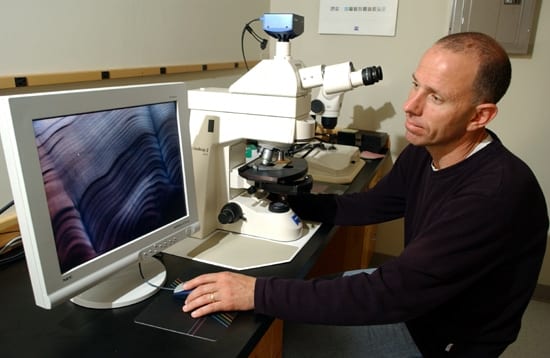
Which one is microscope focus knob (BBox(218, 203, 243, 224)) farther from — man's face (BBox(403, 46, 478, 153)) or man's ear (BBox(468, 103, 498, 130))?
man's ear (BBox(468, 103, 498, 130))

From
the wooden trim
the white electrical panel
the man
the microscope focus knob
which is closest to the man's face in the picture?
the man

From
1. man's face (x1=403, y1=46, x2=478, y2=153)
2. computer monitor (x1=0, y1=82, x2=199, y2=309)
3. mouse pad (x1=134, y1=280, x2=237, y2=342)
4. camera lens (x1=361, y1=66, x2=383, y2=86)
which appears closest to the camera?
computer monitor (x1=0, y1=82, x2=199, y2=309)

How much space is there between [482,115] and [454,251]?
344mm

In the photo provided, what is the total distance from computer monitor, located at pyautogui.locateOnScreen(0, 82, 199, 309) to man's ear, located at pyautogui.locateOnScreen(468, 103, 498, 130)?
0.69 m

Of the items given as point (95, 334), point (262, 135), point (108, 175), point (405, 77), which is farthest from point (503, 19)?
Answer: point (95, 334)

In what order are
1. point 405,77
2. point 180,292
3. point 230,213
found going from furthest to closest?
point 405,77 → point 230,213 → point 180,292

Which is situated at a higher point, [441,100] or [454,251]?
[441,100]

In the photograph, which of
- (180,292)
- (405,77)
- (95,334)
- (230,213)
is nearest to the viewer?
(95,334)

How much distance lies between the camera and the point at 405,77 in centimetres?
224

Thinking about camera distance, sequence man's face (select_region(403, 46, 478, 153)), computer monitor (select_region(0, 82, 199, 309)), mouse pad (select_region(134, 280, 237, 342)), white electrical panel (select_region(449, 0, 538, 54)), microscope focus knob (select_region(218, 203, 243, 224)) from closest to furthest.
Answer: computer monitor (select_region(0, 82, 199, 309)) → mouse pad (select_region(134, 280, 237, 342)) → man's face (select_region(403, 46, 478, 153)) → microscope focus knob (select_region(218, 203, 243, 224)) → white electrical panel (select_region(449, 0, 538, 54))

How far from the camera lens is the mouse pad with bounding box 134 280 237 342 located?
813 millimetres

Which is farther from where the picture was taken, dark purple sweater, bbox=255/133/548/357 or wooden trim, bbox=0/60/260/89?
wooden trim, bbox=0/60/260/89

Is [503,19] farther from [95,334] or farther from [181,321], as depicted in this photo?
[95,334]

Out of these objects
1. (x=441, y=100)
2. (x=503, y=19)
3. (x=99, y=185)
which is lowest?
(x=99, y=185)
